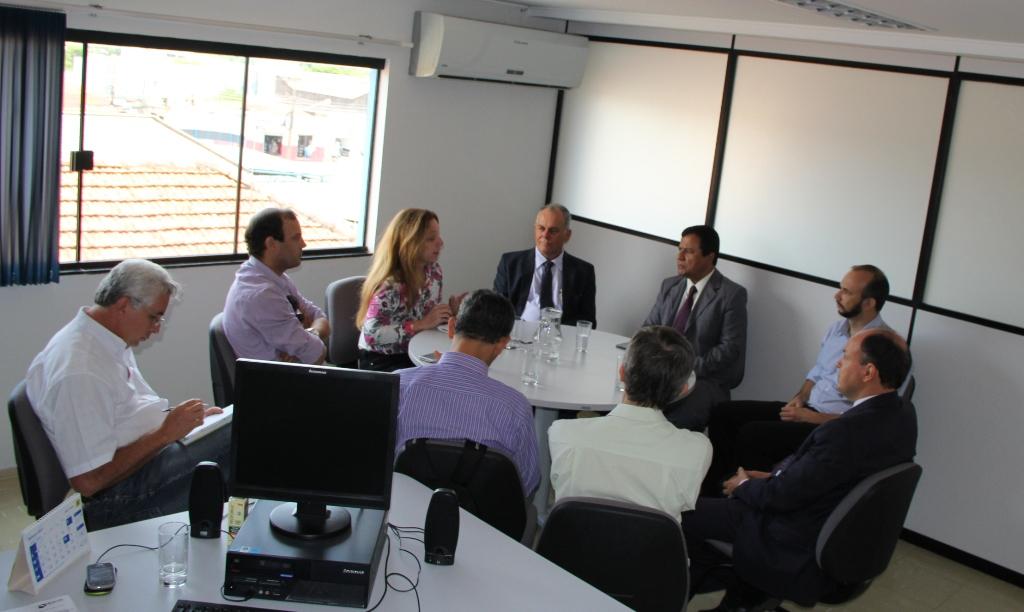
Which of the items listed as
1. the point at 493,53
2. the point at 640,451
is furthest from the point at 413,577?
the point at 493,53

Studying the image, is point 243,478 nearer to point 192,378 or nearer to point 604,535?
point 604,535

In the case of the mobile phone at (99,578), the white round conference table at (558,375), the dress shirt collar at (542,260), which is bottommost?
the mobile phone at (99,578)

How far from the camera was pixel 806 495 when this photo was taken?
3.18 meters

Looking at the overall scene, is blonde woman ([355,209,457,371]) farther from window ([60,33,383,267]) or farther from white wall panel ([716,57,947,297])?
white wall panel ([716,57,947,297])

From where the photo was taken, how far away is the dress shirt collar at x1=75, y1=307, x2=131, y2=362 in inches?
121

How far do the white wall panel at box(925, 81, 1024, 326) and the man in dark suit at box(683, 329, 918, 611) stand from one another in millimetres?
1657

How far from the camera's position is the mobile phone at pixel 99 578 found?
2260 mm

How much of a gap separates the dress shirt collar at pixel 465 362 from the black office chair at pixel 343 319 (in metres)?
1.80

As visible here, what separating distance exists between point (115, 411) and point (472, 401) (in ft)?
3.86

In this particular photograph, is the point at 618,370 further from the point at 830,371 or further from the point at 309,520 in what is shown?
the point at 309,520

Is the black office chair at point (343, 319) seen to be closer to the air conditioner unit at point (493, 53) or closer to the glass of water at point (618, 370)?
the glass of water at point (618, 370)

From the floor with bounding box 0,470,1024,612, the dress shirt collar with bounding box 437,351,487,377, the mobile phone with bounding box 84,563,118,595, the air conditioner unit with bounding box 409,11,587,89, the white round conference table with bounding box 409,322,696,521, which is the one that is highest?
the air conditioner unit with bounding box 409,11,587,89

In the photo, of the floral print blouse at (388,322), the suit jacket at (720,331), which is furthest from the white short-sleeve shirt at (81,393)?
the suit jacket at (720,331)

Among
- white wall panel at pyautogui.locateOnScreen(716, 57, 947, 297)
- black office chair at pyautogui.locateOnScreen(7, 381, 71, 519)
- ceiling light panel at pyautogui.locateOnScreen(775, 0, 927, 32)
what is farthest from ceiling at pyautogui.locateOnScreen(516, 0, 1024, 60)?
black office chair at pyautogui.locateOnScreen(7, 381, 71, 519)
